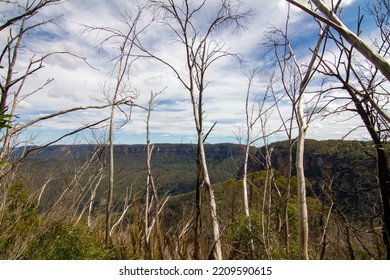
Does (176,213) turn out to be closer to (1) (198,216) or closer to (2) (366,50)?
(1) (198,216)

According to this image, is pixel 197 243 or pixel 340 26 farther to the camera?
Result: pixel 197 243

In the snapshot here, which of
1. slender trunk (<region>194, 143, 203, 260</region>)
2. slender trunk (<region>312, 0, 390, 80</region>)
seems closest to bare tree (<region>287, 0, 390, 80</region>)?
slender trunk (<region>312, 0, 390, 80</region>)

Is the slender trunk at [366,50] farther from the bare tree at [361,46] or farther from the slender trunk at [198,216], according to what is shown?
the slender trunk at [198,216]

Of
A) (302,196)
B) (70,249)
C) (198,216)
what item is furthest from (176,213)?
(198,216)

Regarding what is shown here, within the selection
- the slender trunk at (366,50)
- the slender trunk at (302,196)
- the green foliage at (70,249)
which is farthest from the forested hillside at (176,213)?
the slender trunk at (366,50)

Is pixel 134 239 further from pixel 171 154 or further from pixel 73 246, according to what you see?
pixel 171 154

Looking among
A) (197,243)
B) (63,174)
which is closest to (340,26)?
(197,243)

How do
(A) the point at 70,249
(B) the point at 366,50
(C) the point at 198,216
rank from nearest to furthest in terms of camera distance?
(B) the point at 366,50 < (C) the point at 198,216 < (A) the point at 70,249

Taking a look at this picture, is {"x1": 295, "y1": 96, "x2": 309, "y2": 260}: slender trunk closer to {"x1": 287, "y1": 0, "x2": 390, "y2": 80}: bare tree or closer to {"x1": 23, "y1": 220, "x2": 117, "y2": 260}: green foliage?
{"x1": 287, "y1": 0, "x2": 390, "y2": 80}: bare tree

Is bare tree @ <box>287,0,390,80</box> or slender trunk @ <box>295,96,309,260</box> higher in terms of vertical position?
bare tree @ <box>287,0,390,80</box>

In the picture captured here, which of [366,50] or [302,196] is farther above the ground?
[366,50]

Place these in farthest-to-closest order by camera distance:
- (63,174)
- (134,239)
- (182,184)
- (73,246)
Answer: (182,184)
(63,174)
(73,246)
(134,239)
